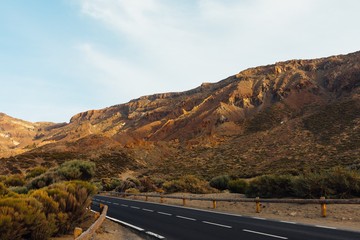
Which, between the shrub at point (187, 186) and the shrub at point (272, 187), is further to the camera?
the shrub at point (187, 186)

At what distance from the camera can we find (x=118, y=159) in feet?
267

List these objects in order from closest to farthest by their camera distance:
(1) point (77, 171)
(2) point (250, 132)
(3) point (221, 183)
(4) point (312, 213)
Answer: (4) point (312, 213)
(1) point (77, 171)
(3) point (221, 183)
(2) point (250, 132)

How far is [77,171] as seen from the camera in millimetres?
27625

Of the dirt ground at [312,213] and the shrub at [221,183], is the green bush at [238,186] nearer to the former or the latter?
the shrub at [221,183]

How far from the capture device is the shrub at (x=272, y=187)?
19500mm

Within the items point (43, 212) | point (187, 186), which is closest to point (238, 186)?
point (187, 186)

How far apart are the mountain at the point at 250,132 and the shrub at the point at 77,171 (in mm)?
24786

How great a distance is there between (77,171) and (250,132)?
205ft

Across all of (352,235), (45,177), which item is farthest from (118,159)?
(352,235)

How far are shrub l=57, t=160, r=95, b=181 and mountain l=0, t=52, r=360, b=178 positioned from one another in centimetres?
2479

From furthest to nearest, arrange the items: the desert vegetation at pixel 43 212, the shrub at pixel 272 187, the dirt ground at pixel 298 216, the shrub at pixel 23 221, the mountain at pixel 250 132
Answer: the mountain at pixel 250 132
the shrub at pixel 272 187
the dirt ground at pixel 298 216
the desert vegetation at pixel 43 212
the shrub at pixel 23 221

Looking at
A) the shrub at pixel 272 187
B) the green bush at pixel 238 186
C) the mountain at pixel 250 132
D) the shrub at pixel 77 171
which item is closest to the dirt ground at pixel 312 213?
the shrub at pixel 272 187

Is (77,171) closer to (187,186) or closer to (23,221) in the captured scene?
(187,186)

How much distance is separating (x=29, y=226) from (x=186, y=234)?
15.4ft
